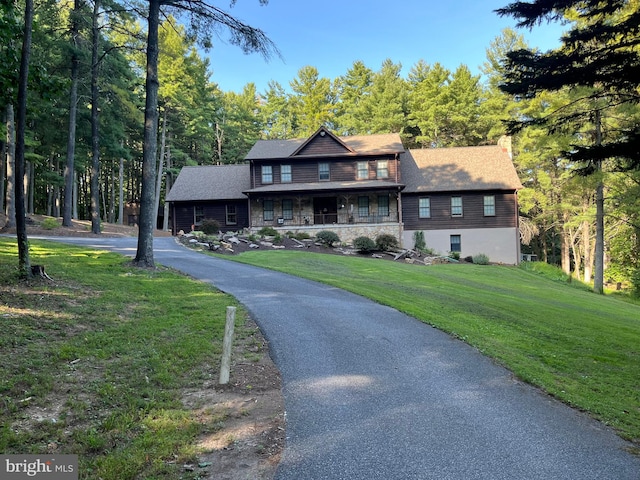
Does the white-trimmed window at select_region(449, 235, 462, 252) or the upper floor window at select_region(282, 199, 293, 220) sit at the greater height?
the upper floor window at select_region(282, 199, 293, 220)

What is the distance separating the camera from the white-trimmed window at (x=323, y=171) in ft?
97.6

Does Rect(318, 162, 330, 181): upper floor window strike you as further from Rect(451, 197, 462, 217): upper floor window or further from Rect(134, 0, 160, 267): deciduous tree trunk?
Rect(134, 0, 160, 267): deciduous tree trunk

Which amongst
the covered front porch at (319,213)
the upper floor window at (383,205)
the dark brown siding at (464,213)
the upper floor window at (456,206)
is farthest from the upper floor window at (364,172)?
the upper floor window at (456,206)

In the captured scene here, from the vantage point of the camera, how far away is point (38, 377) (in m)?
4.83

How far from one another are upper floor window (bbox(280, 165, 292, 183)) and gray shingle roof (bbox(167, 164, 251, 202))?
2.85m

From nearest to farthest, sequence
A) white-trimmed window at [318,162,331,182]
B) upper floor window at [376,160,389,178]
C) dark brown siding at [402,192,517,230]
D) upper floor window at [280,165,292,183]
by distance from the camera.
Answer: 1. dark brown siding at [402,192,517,230]
2. upper floor window at [376,160,389,178]
3. white-trimmed window at [318,162,331,182]
4. upper floor window at [280,165,292,183]

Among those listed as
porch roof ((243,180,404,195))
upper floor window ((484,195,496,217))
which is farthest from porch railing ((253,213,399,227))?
upper floor window ((484,195,496,217))

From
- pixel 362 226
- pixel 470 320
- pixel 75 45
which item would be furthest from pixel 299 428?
pixel 75 45

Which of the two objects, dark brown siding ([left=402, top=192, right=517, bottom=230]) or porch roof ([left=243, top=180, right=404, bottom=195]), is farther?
dark brown siding ([left=402, top=192, right=517, bottom=230])

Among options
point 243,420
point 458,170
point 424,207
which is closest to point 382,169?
point 424,207

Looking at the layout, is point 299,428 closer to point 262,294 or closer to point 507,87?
point 262,294

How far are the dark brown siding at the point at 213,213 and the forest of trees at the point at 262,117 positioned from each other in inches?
180

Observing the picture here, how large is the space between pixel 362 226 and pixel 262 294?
59.3 feet

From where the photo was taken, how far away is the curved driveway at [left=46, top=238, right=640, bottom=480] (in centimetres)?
353
